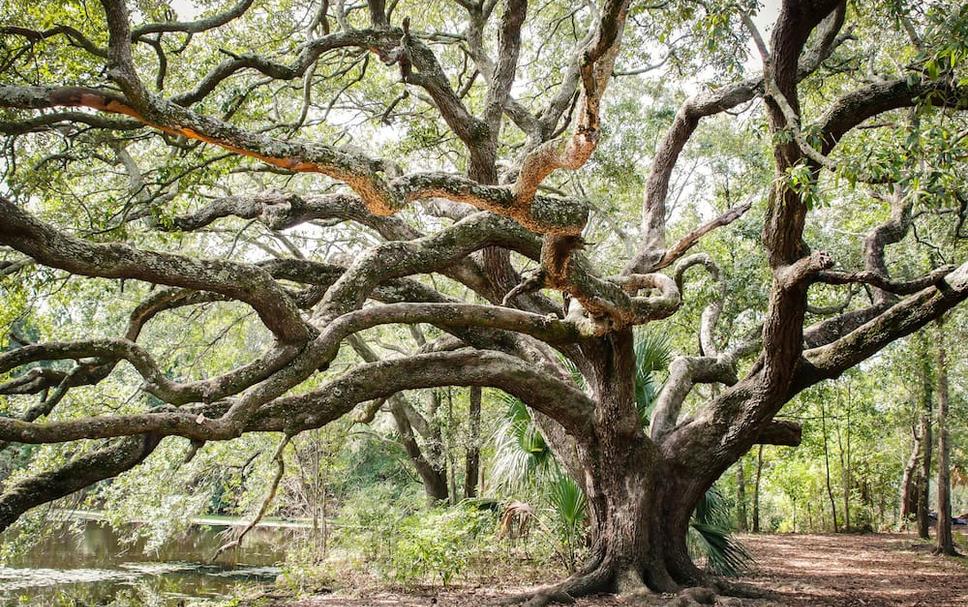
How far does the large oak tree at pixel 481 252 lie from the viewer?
387 cm

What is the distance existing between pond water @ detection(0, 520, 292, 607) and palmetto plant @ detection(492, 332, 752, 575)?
3.97 metres

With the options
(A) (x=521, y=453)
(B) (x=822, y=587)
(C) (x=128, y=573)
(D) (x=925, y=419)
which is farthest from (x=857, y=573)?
(C) (x=128, y=573)

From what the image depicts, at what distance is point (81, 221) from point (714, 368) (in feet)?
23.6

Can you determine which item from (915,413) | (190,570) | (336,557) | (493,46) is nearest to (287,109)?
(493,46)

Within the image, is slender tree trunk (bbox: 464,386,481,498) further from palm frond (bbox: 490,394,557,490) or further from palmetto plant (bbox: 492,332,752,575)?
palm frond (bbox: 490,394,557,490)

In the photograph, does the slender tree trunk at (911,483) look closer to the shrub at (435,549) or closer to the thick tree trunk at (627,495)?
the thick tree trunk at (627,495)

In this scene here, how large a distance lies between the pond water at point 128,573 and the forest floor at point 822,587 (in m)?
2.61

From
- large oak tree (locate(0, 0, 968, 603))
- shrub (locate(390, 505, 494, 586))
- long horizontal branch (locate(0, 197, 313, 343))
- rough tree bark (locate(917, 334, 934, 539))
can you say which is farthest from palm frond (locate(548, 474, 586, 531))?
rough tree bark (locate(917, 334, 934, 539))

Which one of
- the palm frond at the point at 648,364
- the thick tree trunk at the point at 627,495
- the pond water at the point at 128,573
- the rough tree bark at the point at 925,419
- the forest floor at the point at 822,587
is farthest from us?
the rough tree bark at the point at 925,419

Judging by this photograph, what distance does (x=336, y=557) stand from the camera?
30.3ft

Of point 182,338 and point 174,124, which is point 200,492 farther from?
point 174,124

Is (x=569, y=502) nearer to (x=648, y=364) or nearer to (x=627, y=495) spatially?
(x=627, y=495)

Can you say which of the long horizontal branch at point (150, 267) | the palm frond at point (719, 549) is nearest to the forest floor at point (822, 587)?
the palm frond at point (719, 549)

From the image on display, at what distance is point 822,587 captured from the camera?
6.77 m
